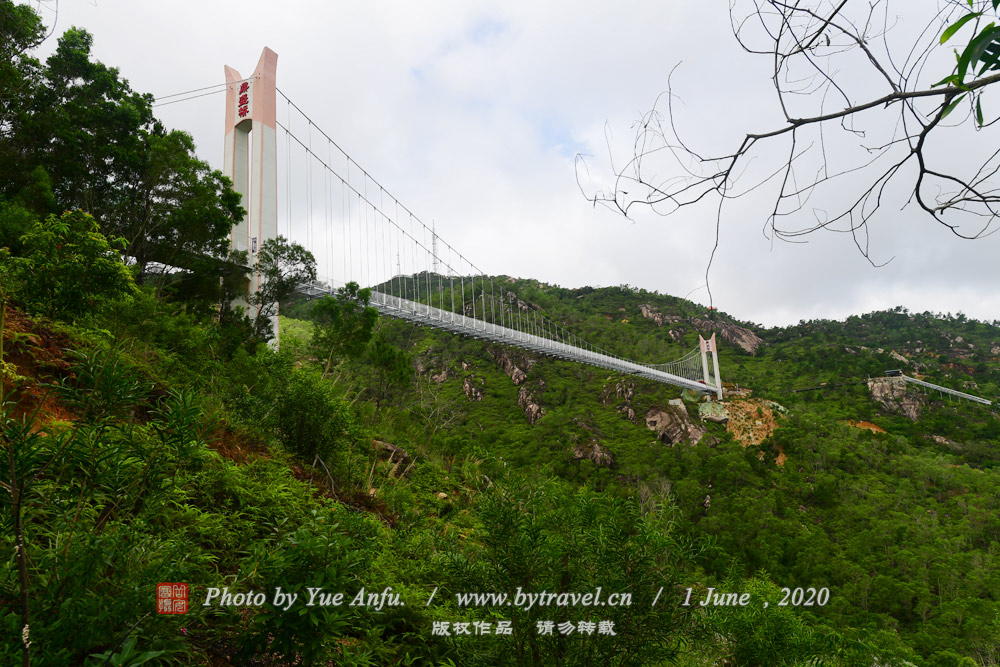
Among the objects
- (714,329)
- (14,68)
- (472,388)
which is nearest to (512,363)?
(472,388)

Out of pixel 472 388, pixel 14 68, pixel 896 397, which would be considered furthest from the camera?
pixel 896 397

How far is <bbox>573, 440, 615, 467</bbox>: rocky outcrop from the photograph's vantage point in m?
15.6

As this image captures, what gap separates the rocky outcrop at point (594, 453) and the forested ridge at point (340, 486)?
0.15 m

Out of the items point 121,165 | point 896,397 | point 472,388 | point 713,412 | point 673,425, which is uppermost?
point 121,165

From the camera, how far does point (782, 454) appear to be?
18031mm

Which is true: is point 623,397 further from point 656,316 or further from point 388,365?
point 388,365

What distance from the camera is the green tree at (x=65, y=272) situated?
282 centimetres

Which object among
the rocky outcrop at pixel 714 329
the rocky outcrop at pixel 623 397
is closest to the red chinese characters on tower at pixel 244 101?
the rocky outcrop at pixel 623 397

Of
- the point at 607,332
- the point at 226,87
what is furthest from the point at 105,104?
the point at 607,332

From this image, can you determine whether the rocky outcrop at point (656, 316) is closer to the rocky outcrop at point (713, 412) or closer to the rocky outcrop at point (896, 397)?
the rocky outcrop at point (713, 412)

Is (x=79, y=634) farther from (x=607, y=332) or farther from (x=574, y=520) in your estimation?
(x=607, y=332)

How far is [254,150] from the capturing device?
31.2ft

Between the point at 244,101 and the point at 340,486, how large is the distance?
912cm

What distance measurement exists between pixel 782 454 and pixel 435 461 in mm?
16380
